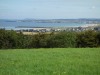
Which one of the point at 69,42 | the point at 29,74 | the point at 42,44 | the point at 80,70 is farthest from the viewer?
the point at 42,44

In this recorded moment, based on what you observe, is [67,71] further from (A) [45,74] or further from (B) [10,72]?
(B) [10,72]

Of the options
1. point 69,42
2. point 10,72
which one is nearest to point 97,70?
point 10,72

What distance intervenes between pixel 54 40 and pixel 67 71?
37.9 metres

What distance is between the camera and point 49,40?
4912cm

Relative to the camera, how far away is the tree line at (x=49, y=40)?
1871 inches

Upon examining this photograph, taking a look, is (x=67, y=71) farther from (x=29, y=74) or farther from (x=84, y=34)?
(x=84, y=34)

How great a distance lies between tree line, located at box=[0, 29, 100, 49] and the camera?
156 ft

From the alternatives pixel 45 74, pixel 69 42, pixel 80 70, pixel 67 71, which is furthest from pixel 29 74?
pixel 69 42

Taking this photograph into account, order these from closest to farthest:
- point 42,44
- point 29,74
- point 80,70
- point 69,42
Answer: point 29,74 < point 80,70 < point 69,42 < point 42,44

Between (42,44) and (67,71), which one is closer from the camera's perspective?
(67,71)

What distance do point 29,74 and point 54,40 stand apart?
38.5m

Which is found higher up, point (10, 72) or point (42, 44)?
point (10, 72)

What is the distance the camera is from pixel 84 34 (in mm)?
52438

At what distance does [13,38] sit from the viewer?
160 feet
